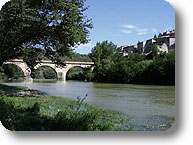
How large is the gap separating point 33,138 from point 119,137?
145 cm

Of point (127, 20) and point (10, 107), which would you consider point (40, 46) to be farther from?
point (127, 20)

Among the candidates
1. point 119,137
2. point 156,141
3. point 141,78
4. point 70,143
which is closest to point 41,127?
point 70,143

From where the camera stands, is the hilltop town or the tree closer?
the hilltop town

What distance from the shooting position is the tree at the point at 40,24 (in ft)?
18.5

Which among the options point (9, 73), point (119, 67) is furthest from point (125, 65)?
point (9, 73)

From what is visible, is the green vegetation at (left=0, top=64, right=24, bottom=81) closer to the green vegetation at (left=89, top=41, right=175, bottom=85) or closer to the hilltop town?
the green vegetation at (left=89, top=41, right=175, bottom=85)

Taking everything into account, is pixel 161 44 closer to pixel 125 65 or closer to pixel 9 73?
pixel 125 65

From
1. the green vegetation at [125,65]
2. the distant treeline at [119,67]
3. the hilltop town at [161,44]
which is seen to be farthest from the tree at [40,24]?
the green vegetation at [125,65]

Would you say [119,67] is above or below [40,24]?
below

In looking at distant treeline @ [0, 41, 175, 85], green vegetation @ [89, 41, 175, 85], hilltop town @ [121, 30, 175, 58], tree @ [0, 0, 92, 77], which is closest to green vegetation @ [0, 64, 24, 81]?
distant treeline @ [0, 41, 175, 85]

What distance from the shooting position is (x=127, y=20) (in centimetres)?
461

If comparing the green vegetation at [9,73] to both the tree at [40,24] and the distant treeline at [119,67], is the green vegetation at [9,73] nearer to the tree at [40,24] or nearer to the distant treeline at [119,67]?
the distant treeline at [119,67]

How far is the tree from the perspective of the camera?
222 inches

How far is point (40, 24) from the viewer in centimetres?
623
